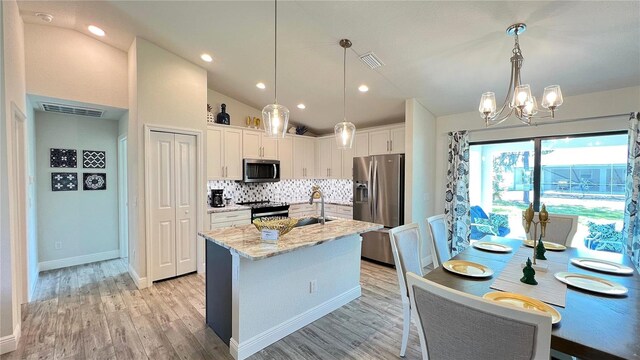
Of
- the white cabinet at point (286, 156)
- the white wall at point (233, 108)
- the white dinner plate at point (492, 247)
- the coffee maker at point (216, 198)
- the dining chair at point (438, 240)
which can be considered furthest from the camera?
the white cabinet at point (286, 156)

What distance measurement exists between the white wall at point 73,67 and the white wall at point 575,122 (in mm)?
4736

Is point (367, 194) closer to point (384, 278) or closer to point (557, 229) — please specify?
point (384, 278)

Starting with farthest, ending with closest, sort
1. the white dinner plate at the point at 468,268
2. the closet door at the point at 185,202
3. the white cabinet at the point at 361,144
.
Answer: the white cabinet at the point at 361,144 < the closet door at the point at 185,202 < the white dinner plate at the point at 468,268

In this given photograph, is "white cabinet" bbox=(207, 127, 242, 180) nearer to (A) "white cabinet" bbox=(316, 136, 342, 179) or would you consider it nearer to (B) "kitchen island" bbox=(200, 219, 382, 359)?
(A) "white cabinet" bbox=(316, 136, 342, 179)

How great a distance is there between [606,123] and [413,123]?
6.99 feet

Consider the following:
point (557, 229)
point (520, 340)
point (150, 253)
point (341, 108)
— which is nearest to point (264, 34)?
point (341, 108)

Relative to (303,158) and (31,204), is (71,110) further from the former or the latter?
(303,158)

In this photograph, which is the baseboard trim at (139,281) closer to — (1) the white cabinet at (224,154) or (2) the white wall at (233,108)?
(1) the white cabinet at (224,154)

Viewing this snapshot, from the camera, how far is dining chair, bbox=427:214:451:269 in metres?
2.53

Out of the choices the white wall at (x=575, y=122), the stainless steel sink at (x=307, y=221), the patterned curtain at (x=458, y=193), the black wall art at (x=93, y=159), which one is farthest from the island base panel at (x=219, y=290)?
the white wall at (x=575, y=122)

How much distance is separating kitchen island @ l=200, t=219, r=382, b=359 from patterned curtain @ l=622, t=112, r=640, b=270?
114 inches

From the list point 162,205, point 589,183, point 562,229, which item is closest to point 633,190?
point 589,183

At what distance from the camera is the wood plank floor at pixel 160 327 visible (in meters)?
2.17

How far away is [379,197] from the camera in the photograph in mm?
4312
